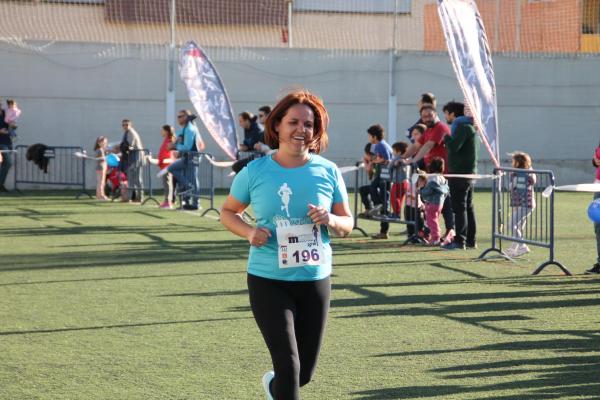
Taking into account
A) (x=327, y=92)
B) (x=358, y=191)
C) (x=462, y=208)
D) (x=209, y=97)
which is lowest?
(x=358, y=191)

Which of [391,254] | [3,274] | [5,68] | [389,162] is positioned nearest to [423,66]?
[5,68]

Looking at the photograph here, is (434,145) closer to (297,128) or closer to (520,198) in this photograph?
(520,198)

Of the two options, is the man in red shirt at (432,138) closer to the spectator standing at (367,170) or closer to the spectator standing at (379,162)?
the spectator standing at (379,162)

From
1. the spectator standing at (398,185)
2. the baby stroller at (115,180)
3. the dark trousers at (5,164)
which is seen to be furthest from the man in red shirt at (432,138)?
the dark trousers at (5,164)

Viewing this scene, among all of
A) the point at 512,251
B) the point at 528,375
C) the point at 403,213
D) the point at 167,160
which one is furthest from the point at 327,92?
the point at 528,375

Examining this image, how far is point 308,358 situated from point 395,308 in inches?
186

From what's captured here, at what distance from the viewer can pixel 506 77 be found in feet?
104

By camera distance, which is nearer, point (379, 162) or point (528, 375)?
point (528, 375)

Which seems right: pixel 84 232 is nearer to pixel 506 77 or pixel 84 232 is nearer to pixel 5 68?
pixel 5 68

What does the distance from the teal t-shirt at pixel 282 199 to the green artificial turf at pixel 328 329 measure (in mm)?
1499

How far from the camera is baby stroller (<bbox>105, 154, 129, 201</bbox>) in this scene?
25.9m

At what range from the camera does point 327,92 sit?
31.1 meters

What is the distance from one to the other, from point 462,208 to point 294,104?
32.7 feet

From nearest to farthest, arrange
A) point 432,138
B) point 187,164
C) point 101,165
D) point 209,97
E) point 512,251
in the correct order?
point 512,251
point 432,138
point 209,97
point 187,164
point 101,165
